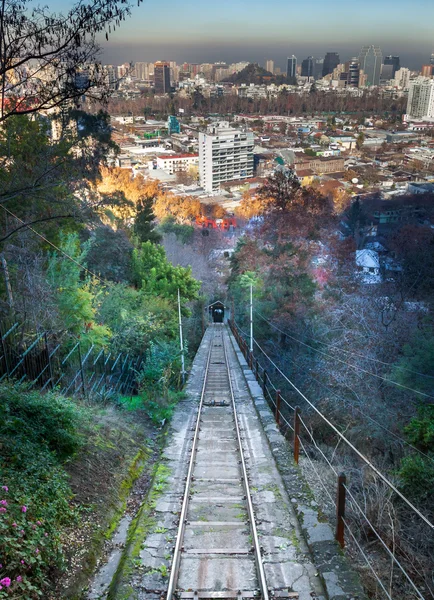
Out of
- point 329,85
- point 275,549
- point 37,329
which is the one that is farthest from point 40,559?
point 329,85

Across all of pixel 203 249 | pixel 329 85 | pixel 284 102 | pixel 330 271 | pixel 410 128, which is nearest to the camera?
pixel 330 271

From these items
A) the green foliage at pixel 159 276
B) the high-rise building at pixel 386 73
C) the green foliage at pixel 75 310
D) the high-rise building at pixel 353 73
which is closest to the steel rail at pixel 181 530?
the green foliage at pixel 75 310

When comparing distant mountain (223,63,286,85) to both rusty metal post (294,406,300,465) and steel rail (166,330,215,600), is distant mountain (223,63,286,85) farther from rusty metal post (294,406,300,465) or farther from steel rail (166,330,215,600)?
rusty metal post (294,406,300,465)

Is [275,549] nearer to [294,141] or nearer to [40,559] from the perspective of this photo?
[40,559]

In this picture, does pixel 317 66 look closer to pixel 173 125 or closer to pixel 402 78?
pixel 402 78

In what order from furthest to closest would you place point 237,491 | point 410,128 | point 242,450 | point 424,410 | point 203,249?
1. point 410,128
2. point 203,249
3. point 424,410
4. point 242,450
5. point 237,491

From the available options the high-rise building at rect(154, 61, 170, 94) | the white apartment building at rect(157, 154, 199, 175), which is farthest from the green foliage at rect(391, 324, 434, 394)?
the high-rise building at rect(154, 61, 170, 94)
